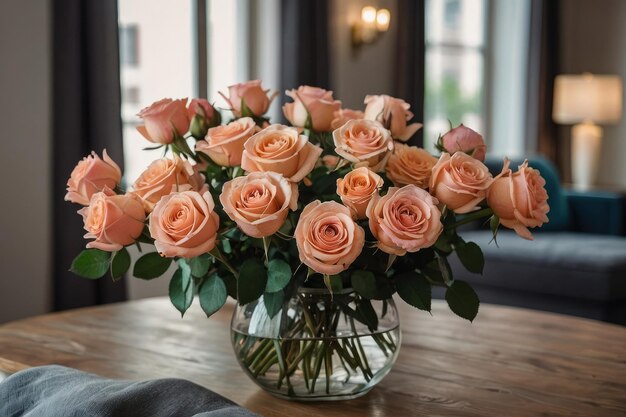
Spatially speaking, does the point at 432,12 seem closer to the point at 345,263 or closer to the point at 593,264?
the point at 593,264

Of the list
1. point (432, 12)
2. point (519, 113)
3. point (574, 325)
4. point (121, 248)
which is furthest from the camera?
point (519, 113)

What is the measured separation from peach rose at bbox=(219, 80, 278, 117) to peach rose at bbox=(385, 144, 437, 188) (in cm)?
26

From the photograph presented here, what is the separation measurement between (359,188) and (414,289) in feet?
0.64

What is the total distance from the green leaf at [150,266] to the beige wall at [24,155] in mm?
2421

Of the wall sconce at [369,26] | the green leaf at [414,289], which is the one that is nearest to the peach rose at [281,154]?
the green leaf at [414,289]

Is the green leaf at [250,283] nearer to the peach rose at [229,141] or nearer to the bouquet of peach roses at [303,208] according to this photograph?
the bouquet of peach roses at [303,208]

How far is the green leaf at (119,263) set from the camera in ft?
4.50

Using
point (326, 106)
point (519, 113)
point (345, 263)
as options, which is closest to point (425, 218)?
point (345, 263)

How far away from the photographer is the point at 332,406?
4.53 feet

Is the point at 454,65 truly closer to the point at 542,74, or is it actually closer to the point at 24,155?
the point at 542,74

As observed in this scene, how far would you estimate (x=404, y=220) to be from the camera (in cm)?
121

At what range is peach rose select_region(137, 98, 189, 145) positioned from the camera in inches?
55.2

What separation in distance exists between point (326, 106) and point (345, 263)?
35cm

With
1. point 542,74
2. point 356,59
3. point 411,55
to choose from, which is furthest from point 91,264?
point 542,74
